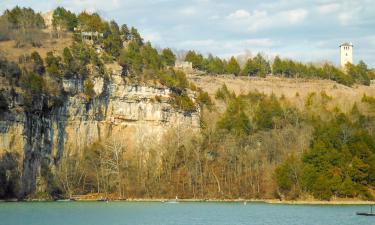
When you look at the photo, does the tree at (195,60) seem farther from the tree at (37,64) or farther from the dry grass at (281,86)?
the tree at (37,64)

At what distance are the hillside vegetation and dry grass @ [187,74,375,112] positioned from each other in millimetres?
1240

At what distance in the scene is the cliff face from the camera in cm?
7775

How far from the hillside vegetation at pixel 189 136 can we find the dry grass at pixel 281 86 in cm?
124

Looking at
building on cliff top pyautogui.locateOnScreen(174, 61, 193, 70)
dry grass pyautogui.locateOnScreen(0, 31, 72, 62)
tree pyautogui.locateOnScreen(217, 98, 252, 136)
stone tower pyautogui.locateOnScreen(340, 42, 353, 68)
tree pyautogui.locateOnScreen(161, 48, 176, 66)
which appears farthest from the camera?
stone tower pyautogui.locateOnScreen(340, 42, 353, 68)

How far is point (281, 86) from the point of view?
4574 inches

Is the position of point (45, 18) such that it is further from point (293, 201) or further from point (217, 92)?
point (293, 201)

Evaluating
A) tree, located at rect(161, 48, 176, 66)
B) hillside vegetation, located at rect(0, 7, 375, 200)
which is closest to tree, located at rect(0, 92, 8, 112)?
hillside vegetation, located at rect(0, 7, 375, 200)

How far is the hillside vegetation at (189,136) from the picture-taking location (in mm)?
73938

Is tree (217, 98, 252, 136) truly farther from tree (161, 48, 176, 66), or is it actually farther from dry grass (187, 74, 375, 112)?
tree (161, 48, 176, 66)

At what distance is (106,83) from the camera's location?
90.9 meters

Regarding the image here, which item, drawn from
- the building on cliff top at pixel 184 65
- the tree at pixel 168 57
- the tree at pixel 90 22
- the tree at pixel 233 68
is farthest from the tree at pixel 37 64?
the tree at pixel 233 68

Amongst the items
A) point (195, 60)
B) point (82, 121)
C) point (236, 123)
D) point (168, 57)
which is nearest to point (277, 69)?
point (195, 60)

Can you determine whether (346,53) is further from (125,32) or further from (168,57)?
(125,32)

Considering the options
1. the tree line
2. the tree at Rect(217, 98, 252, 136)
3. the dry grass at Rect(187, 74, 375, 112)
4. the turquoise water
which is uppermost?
the tree line
